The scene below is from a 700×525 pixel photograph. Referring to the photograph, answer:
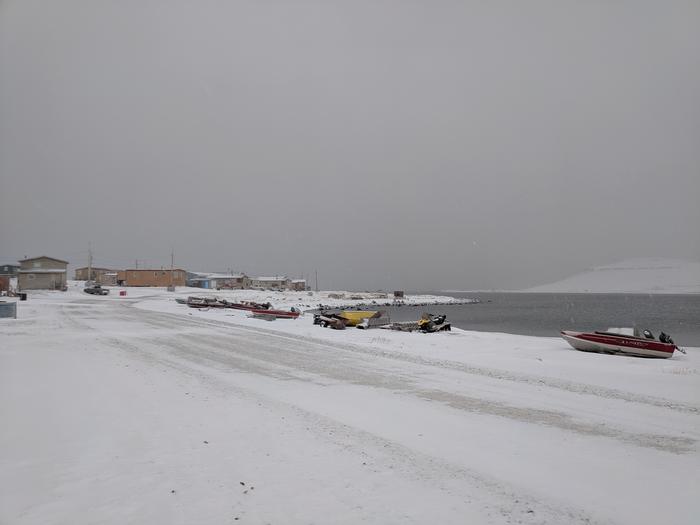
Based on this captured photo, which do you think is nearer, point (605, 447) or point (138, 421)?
point (605, 447)

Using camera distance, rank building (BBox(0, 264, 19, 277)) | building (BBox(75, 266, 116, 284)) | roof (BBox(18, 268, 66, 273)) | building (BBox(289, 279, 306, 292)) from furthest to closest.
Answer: building (BBox(289, 279, 306, 292)), building (BBox(75, 266, 116, 284)), building (BBox(0, 264, 19, 277)), roof (BBox(18, 268, 66, 273))

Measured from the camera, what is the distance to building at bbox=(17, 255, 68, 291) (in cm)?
7688

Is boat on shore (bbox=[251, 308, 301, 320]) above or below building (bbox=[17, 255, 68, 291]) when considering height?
below

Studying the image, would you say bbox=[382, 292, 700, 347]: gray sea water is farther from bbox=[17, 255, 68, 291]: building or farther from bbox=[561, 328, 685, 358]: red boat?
bbox=[17, 255, 68, 291]: building

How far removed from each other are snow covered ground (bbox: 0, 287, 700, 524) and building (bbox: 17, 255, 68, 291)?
7552 cm

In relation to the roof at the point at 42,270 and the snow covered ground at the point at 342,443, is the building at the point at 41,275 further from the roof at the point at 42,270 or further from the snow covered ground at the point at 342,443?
the snow covered ground at the point at 342,443

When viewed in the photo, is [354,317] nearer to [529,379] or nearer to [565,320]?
[529,379]

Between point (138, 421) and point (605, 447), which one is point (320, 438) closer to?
point (138, 421)

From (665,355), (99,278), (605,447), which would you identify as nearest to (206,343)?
(605,447)

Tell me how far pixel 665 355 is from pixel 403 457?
18.7m

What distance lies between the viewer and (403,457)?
6.52 m

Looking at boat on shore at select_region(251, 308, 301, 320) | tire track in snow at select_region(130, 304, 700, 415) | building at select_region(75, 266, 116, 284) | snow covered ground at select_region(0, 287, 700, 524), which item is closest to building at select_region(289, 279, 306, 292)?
building at select_region(75, 266, 116, 284)

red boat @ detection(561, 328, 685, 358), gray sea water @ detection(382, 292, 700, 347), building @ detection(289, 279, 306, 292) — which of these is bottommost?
gray sea water @ detection(382, 292, 700, 347)

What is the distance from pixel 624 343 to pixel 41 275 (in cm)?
8642
